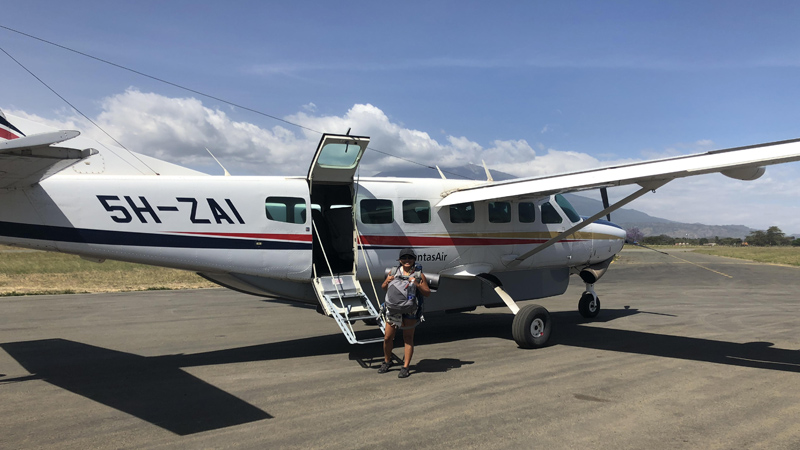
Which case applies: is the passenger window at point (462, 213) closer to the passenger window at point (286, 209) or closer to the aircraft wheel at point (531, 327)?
the aircraft wheel at point (531, 327)

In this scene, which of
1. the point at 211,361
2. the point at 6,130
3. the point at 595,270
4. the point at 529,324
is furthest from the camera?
the point at 595,270

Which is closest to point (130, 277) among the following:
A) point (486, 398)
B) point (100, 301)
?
point (100, 301)

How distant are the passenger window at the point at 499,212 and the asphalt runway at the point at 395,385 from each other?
2.36 meters

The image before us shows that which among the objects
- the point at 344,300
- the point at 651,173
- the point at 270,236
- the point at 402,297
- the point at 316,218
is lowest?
the point at 344,300

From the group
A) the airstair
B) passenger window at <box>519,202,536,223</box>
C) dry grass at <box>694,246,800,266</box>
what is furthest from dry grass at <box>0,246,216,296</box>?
dry grass at <box>694,246,800,266</box>

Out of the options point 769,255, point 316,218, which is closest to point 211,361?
point 316,218

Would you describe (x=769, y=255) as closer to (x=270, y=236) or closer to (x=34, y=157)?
(x=270, y=236)

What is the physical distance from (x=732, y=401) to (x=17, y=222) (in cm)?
901

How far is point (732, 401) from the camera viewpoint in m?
5.52

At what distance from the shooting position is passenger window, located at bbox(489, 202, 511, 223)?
9633 mm

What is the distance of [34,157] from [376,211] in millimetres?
4806

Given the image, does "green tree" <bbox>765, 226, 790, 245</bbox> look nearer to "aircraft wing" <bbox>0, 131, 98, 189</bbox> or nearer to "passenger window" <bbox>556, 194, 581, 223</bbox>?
"passenger window" <bbox>556, 194, 581, 223</bbox>

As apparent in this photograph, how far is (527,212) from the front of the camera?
10133mm

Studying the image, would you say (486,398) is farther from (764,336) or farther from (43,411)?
(764,336)
